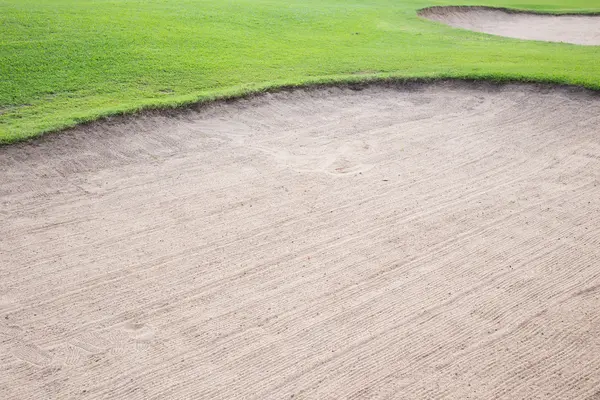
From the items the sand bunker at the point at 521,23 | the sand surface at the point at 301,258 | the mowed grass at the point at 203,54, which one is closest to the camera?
the sand surface at the point at 301,258

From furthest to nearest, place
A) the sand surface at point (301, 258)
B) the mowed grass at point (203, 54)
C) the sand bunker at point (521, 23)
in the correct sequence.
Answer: the sand bunker at point (521, 23) → the mowed grass at point (203, 54) → the sand surface at point (301, 258)

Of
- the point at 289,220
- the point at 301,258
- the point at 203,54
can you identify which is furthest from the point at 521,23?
the point at 301,258

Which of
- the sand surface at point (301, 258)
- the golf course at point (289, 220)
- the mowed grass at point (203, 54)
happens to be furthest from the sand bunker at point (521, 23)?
the sand surface at point (301, 258)

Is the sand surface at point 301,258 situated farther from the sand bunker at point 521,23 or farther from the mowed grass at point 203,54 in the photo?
the sand bunker at point 521,23

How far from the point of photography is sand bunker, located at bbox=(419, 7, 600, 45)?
19.5 metres

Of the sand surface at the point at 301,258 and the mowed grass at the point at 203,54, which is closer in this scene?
Result: the sand surface at the point at 301,258

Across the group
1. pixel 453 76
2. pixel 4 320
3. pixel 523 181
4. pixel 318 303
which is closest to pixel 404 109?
pixel 453 76

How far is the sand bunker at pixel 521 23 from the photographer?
1951cm

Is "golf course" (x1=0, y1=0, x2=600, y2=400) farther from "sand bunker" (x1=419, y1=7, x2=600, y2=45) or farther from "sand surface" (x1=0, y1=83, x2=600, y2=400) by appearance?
"sand bunker" (x1=419, y1=7, x2=600, y2=45)

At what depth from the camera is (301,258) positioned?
22.1 feet

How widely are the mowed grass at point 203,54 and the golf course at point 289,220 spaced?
0.08m

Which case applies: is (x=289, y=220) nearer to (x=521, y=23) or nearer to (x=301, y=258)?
(x=301, y=258)

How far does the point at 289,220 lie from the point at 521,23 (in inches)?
674

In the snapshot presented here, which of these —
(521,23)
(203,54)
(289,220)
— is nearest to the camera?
(289,220)
